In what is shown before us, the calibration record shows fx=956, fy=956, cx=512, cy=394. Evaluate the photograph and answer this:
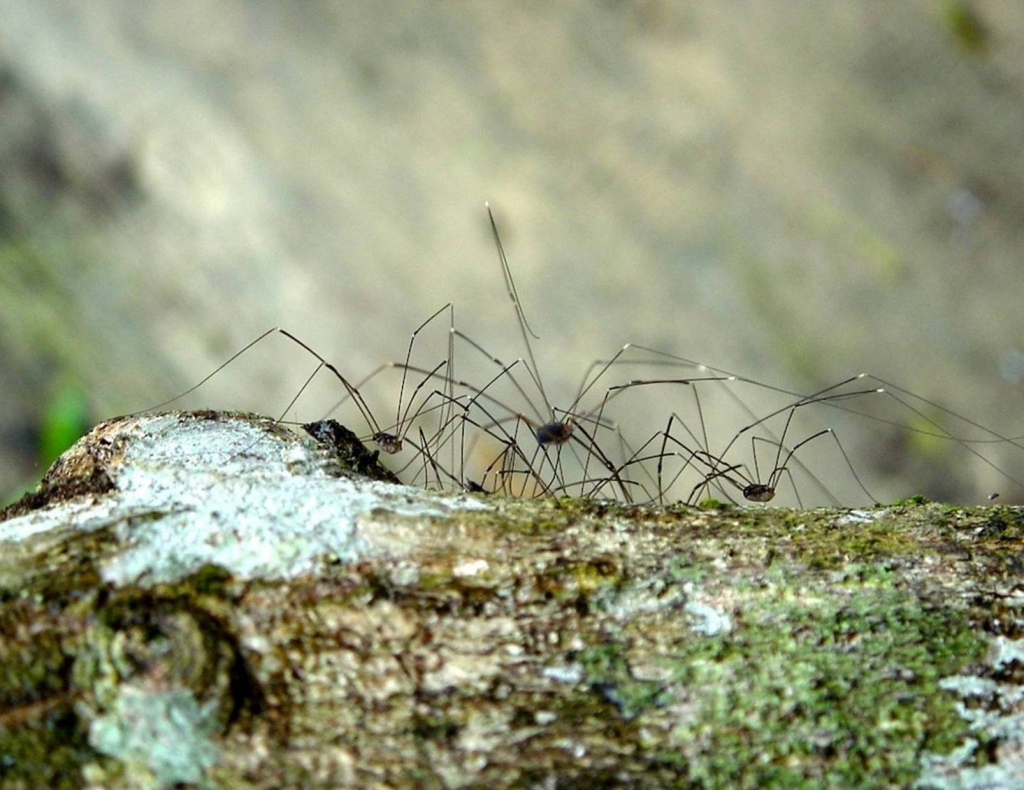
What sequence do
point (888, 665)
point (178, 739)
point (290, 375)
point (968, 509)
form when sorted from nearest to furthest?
point (178, 739) → point (888, 665) → point (968, 509) → point (290, 375)

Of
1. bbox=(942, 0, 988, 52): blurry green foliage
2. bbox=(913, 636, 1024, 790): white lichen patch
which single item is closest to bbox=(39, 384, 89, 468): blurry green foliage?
bbox=(913, 636, 1024, 790): white lichen patch

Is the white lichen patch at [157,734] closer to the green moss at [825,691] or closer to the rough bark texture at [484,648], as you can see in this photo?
the rough bark texture at [484,648]

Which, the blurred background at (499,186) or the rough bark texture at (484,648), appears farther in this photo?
the blurred background at (499,186)

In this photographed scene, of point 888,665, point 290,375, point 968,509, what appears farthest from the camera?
point 290,375

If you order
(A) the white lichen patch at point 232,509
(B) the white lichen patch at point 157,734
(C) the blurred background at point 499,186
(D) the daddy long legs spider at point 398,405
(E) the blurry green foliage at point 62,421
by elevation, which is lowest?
(B) the white lichen patch at point 157,734

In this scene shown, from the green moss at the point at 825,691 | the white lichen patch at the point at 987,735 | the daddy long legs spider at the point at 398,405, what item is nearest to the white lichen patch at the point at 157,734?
the green moss at the point at 825,691

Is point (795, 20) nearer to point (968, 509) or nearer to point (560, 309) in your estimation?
point (560, 309)

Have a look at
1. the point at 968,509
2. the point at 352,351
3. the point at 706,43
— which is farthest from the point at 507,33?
the point at 968,509

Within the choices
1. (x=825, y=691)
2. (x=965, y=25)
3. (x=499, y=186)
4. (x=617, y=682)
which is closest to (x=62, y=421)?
(x=499, y=186)

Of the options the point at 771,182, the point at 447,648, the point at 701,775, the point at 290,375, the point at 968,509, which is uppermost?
the point at 771,182
